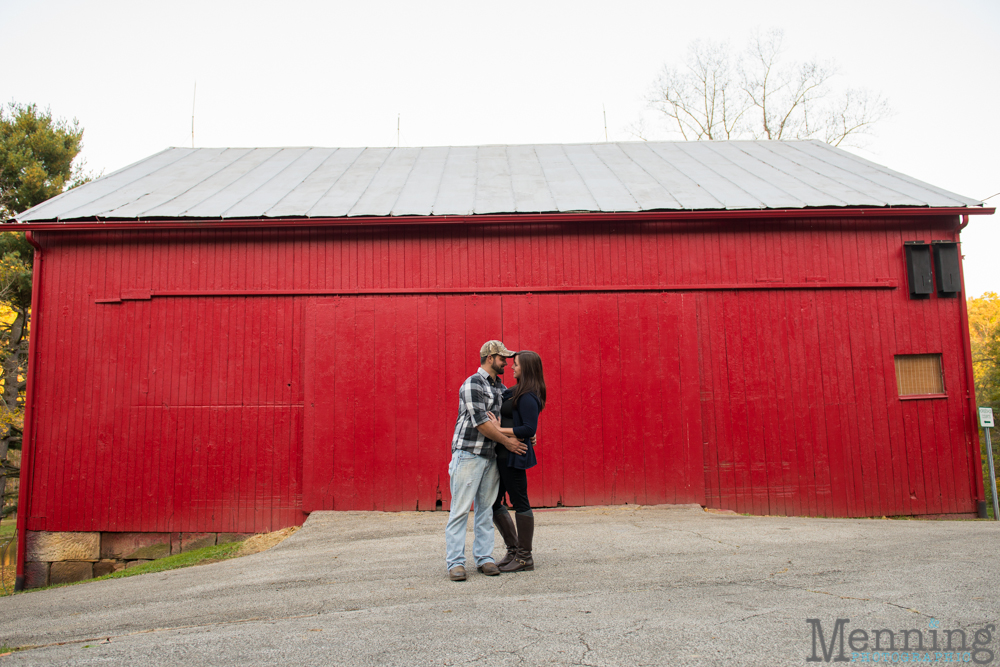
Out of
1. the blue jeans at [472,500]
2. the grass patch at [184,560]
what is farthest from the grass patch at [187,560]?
the blue jeans at [472,500]

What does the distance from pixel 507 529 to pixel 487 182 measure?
237 inches

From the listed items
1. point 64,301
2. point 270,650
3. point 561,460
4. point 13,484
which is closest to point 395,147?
point 64,301

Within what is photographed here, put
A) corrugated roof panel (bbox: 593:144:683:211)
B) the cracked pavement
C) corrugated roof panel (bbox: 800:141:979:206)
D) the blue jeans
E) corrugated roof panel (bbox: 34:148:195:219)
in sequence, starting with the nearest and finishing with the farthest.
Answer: the cracked pavement → the blue jeans → corrugated roof panel (bbox: 34:148:195:219) → corrugated roof panel (bbox: 593:144:683:211) → corrugated roof panel (bbox: 800:141:979:206)

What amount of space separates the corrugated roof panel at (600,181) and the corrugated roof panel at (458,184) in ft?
5.67

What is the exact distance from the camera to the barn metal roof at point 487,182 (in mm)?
7496

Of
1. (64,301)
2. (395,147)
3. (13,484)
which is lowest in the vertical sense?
(13,484)

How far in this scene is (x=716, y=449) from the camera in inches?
281

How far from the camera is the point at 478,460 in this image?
3914 millimetres

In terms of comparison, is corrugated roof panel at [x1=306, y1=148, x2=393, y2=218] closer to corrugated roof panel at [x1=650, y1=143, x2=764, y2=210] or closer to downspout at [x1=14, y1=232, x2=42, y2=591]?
downspout at [x1=14, y1=232, x2=42, y2=591]

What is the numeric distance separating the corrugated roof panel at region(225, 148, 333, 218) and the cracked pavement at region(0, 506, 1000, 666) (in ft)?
14.0

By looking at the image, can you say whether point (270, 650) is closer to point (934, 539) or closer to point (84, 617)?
point (84, 617)

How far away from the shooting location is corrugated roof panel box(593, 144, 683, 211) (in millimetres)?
7604

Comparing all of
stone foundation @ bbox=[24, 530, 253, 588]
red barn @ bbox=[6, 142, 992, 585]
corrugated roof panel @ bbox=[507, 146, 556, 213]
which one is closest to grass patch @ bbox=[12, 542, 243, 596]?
stone foundation @ bbox=[24, 530, 253, 588]

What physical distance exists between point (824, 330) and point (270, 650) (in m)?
7.11
